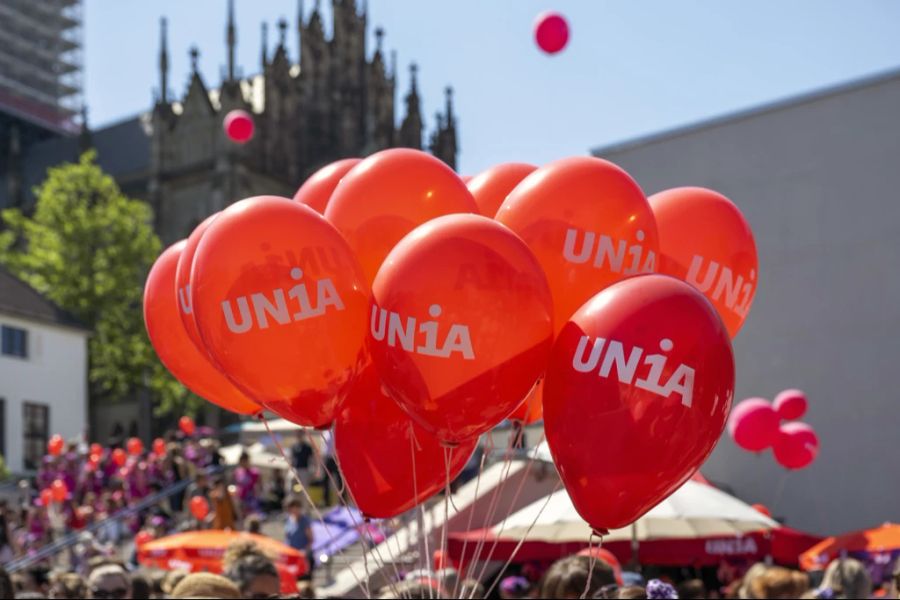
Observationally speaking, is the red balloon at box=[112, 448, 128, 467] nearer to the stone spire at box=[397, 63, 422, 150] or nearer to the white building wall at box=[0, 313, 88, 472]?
the white building wall at box=[0, 313, 88, 472]

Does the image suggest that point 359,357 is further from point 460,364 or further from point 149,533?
point 149,533

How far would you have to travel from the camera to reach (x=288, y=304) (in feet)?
16.2

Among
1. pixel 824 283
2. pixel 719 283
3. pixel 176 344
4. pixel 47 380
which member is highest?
pixel 47 380

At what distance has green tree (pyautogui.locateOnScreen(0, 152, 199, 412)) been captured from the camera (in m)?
41.6

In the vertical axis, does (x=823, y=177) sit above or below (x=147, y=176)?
below

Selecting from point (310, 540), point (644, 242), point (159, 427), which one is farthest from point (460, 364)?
point (159, 427)

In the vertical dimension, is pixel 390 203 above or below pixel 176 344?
above

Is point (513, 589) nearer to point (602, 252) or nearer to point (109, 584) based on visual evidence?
point (109, 584)

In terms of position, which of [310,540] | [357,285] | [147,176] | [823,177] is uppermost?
[147,176]

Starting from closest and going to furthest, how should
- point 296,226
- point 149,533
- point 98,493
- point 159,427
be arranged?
point 296,226 → point 149,533 → point 98,493 → point 159,427

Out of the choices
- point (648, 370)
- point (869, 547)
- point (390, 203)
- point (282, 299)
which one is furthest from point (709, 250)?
point (869, 547)

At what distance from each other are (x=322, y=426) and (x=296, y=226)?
0.87 metres

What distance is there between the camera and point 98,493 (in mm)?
23359

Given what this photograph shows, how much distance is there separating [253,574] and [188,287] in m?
1.35
